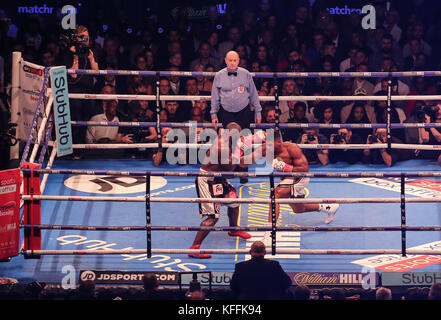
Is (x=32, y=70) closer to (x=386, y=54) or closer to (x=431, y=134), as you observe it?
(x=386, y=54)

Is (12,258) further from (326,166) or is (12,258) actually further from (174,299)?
(326,166)

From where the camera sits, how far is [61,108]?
851 cm

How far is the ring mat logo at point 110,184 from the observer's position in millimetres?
8867

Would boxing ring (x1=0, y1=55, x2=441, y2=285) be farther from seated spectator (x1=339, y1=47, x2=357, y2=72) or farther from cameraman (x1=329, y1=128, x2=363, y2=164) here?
seated spectator (x1=339, y1=47, x2=357, y2=72)

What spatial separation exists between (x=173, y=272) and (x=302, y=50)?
5.62m

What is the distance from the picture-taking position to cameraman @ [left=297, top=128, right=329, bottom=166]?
9766 millimetres

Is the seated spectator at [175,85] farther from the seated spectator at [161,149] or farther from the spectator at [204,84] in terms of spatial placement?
the seated spectator at [161,149]

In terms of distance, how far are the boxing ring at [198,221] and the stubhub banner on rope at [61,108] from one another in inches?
5.5

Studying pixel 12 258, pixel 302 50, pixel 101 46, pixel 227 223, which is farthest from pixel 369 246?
pixel 101 46

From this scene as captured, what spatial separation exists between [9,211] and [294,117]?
4.47 metres

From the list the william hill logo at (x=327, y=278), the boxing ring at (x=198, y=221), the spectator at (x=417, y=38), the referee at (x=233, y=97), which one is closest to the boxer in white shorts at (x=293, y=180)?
the boxing ring at (x=198, y=221)

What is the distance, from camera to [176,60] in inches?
421

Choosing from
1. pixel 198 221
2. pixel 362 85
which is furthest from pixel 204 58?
pixel 198 221
